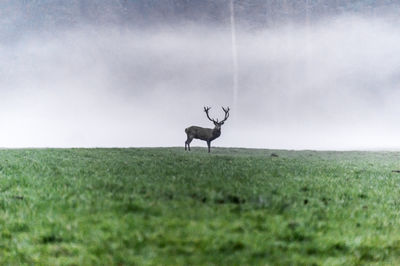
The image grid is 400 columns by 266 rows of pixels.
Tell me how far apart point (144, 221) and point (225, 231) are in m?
2.01

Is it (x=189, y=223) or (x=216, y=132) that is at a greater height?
(x=216, y=132)

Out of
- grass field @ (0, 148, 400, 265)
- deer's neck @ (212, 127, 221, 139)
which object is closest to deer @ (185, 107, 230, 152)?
deer's neck @ (212, 127, 221, 139)

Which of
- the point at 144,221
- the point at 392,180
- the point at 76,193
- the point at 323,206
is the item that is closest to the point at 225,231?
the point at 144,221

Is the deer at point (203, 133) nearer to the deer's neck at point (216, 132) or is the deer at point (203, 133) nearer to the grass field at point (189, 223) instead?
the deer's neck at point (216, 132)

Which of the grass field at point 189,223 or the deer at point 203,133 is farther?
the deer at point 203,133

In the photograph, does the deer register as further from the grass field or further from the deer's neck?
the grass field

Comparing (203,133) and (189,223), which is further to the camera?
(203,133)

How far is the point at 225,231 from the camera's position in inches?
350

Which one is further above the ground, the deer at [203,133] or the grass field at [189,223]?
the deer at [203,133]

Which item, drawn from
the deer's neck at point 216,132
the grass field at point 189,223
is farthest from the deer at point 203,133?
the grass field at point 189,223

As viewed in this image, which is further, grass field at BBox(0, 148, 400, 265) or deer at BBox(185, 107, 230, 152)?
deer at BBox(185, 107, 230, 152)

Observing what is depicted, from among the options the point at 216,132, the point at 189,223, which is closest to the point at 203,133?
the point at 216,132

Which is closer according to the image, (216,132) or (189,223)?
(189,223)

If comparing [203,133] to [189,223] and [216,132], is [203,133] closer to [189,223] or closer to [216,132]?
[216,132]
